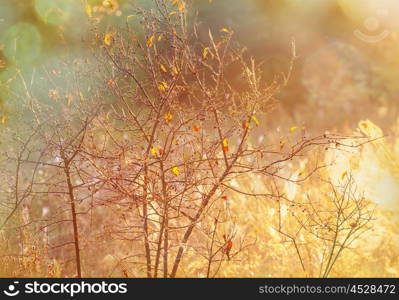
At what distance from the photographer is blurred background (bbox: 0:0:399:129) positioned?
16.3m

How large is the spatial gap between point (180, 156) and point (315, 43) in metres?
17.5

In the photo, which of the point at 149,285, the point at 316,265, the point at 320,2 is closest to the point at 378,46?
the point at 320,2

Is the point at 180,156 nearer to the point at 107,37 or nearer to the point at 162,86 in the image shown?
the point at 162,86

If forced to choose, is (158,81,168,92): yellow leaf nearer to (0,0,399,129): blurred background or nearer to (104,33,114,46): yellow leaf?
(104,33,114,46): yellow leaf

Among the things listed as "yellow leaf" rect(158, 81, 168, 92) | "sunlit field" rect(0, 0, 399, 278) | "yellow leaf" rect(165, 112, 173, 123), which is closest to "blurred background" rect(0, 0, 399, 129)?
"sunlit field" rect(0, 0, 399, 278)

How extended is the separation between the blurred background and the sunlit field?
0.30 feet

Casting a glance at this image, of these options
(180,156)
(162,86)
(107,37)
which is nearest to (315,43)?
(180,156)

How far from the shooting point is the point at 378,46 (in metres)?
25.2

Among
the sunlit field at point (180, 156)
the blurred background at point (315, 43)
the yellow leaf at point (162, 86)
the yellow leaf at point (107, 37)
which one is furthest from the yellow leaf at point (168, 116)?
the blurred background at point (315, 43)

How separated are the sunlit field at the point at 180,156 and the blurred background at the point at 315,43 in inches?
3.6

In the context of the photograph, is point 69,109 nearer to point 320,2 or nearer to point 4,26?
point 4,26

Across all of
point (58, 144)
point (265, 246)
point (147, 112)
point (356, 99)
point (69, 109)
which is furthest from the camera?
point (356, 99)

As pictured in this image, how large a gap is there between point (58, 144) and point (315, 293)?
3493 mm

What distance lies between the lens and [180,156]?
6965 mm
